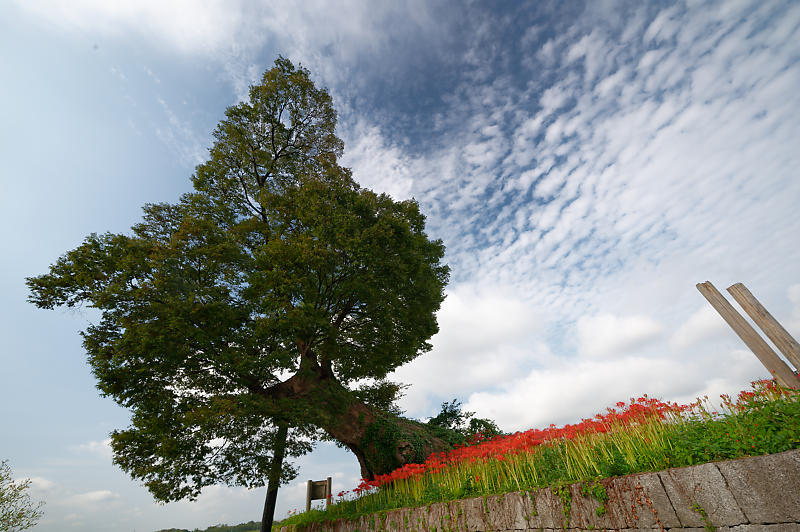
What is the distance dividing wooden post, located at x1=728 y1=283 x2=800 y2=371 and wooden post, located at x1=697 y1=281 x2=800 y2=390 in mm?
173

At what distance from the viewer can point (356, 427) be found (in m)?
11.1

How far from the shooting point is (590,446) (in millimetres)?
5980

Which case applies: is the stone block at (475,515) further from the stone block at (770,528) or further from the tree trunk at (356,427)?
the tree trunk at (356,427)

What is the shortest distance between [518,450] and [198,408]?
24.8 feet

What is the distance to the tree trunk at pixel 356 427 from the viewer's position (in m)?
10.5

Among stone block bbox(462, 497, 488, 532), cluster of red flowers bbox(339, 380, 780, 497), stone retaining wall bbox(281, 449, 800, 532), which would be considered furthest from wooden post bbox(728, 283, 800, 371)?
stone block bbox(462, 497, 488, 532)

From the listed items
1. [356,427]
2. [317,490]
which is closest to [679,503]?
[356,427]

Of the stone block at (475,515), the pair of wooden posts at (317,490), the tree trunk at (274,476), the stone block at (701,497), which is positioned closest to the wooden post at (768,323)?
the stone block at (701,497)

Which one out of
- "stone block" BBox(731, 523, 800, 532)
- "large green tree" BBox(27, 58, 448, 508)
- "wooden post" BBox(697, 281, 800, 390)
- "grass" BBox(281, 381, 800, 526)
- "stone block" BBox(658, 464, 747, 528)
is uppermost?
"large green tree" BBox(27, 58, 448, 508)

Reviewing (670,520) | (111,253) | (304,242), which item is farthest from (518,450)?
(111,253)

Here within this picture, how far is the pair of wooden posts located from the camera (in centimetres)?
1136

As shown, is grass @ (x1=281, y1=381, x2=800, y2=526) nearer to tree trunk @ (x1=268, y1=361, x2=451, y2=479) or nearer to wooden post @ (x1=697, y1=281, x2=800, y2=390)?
wooden post @ (x1=697, y1=281, x2=800, y2=390)

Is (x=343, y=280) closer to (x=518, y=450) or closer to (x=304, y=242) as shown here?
(x=304, y=242)

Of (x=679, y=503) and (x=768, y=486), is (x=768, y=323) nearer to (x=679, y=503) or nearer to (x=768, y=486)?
(x=768, y=486)
